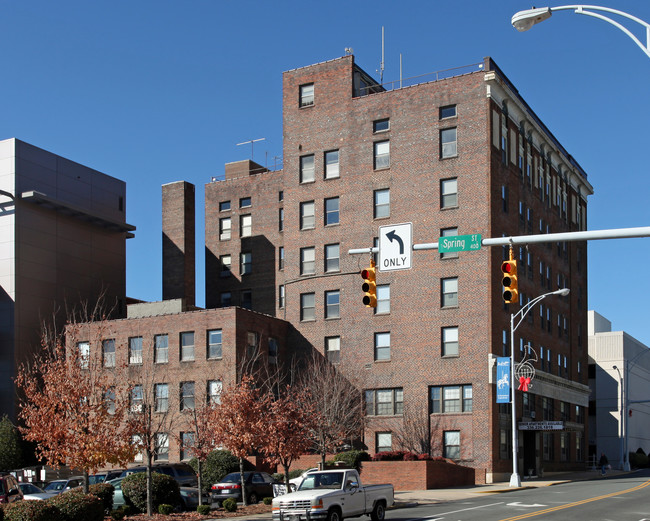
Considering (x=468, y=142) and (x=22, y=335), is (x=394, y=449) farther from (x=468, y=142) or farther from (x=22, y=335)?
(x=22, y=335)

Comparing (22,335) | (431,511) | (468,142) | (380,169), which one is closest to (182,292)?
(22,335)

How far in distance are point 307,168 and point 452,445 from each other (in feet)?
74.0

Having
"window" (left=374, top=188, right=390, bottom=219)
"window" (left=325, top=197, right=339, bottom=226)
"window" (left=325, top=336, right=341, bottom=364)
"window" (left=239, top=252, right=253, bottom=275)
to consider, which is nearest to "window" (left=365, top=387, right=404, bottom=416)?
"window" (left=325, top=336, right=341, bottom=364)

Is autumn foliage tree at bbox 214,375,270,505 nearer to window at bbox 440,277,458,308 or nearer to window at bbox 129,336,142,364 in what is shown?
window at bbox 440,277,458,308

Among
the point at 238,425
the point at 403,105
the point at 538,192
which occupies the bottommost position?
the point at 238,425

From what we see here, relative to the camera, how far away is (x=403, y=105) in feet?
199

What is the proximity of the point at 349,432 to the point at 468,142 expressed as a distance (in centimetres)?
2061

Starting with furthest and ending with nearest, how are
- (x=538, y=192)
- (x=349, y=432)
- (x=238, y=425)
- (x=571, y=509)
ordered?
(x=538, y=192) → (x=349, y=432) → (x=238, y=425) → (x=571, y=509)

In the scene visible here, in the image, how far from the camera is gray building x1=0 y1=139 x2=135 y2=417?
6209cm

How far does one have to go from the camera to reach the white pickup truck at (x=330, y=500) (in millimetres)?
25453

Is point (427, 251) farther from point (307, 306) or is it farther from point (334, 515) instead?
point (334, 515)

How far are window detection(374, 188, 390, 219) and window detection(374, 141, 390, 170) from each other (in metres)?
1.77

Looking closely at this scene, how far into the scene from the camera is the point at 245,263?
7388 cm

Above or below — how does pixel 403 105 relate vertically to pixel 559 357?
above
